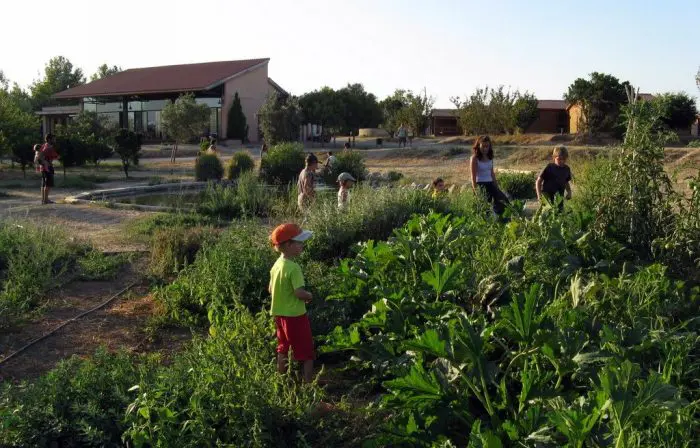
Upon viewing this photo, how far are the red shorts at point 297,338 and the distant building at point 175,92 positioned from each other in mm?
42556

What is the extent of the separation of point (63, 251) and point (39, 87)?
A: 71463 millimetres

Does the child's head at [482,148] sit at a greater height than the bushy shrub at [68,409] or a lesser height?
greater

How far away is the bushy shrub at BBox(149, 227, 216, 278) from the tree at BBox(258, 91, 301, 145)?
3027 centimetres

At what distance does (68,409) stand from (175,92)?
4542 centimetres

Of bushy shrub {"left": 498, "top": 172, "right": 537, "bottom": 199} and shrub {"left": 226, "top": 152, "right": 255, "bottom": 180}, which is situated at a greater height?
shrub {"left": 226, "top": 152, "right": 255, "bottom": 180}

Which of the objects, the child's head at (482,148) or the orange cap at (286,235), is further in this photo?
the child's head at (482,148)

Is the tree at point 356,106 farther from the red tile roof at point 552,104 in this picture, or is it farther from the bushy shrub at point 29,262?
the bushy shrub at point 29,262

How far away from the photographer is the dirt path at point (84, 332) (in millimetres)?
5336

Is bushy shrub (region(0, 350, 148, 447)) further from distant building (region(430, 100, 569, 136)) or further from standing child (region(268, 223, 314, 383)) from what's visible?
distant building (region(430, 100, 569, 136))

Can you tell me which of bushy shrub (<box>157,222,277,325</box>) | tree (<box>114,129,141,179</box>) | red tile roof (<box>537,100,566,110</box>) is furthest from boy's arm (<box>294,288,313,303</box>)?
red tile roof (<box>537,100,566,110</box>)

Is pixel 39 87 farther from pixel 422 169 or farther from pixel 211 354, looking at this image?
pixel 211 354

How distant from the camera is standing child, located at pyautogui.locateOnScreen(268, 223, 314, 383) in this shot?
15.3 feet

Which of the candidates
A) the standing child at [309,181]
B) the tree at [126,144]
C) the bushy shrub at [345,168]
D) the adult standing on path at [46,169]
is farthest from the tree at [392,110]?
the standing child at [309,181]

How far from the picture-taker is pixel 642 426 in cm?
303
